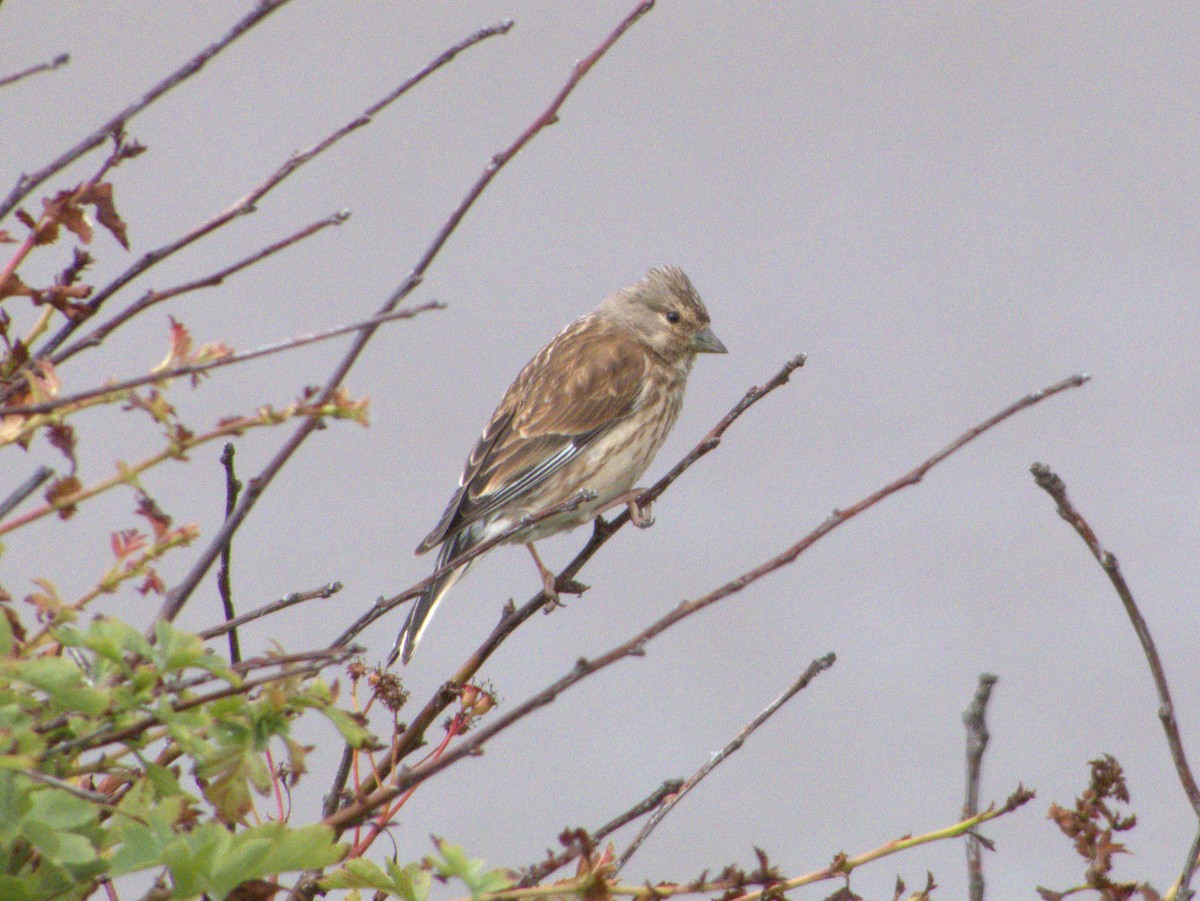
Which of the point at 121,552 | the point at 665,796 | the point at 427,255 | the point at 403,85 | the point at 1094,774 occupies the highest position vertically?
the point at 403,85

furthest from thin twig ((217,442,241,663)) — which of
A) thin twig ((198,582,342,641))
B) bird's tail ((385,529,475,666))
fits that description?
bird's tail ((385,529,475,666))

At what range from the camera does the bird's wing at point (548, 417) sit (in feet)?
12.3

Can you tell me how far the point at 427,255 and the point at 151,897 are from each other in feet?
1.72

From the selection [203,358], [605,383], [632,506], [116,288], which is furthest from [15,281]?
[605,383]

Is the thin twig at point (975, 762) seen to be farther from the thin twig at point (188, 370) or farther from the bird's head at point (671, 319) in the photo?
the bird's head at point (671, 319)

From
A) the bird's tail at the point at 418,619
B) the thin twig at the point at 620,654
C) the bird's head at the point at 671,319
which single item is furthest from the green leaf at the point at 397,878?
the bird's head at the point at 671,319

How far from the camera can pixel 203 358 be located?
3.52 ft

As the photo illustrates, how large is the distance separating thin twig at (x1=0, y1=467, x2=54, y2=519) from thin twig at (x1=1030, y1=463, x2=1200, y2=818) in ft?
2.43

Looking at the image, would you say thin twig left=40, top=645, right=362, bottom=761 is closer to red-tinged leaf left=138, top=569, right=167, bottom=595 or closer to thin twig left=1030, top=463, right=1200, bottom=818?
red-tinged leaf left=138, top=569, right=167, bottom=595

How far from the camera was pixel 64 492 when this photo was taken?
1073 millimetres

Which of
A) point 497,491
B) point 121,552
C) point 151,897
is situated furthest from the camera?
point 497,491

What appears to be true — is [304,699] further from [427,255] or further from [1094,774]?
[1094,774]

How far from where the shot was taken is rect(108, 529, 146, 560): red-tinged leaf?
43.3 inches

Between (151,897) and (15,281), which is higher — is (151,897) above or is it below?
below
